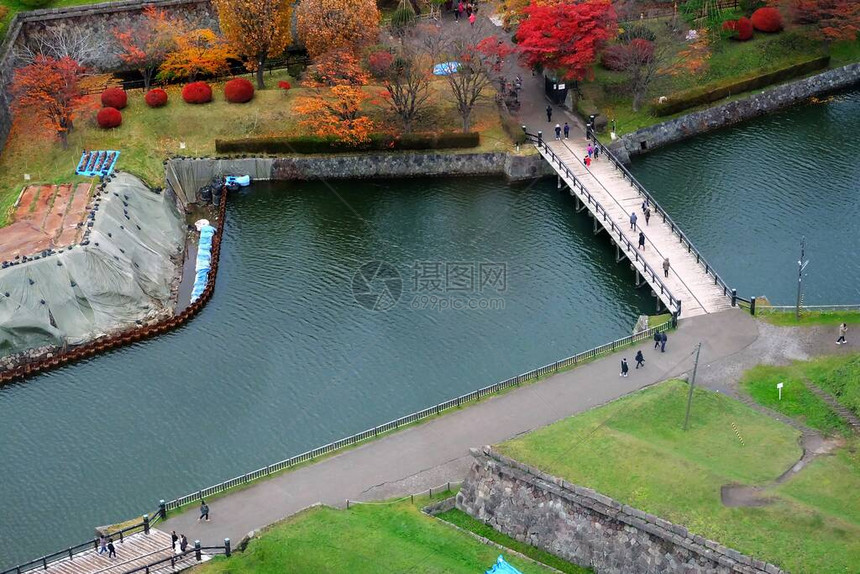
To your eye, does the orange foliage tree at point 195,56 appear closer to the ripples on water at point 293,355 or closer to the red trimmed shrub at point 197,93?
the red trimmed shrub at point 197,93

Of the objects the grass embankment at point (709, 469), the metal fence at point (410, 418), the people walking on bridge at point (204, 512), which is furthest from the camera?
the metal fence at point (410, 418)

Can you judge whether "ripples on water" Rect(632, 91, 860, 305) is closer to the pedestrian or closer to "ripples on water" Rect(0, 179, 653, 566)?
the pedestrian

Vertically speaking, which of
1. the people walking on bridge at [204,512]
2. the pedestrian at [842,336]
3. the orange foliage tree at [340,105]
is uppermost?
the orange foliage tree at [340,105]

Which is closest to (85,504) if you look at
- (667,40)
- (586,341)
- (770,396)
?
(586,341)

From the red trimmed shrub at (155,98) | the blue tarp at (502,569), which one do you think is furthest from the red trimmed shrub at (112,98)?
the blue tarp at (502,569)

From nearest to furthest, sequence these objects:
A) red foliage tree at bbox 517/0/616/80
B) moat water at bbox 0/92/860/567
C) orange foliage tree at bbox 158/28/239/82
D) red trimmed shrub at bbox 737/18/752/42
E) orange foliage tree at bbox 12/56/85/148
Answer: moat water at bbox 0/92/860/567 → orange foliage tree at bbox 12/56/85/148 → red foliage tree at bbox 517/0/616/80 → orange foliage tree at bbox 158/28/239/82 → red trimmed shrub at bbox 737/18/752/42

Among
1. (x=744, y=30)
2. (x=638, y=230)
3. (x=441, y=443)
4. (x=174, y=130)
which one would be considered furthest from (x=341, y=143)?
(x=441, y=443)

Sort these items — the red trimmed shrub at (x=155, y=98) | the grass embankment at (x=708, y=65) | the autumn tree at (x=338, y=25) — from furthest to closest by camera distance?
the grass embankment at (x=708, y=65), the red trimmed shrub at (x=155, y=98), the autumn tree at (x=338, y=25)

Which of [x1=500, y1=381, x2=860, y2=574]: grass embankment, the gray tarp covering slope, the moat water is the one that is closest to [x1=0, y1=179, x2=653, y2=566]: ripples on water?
the moat water
